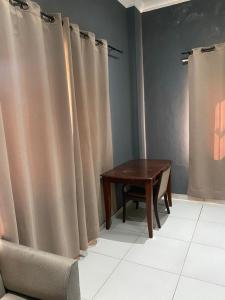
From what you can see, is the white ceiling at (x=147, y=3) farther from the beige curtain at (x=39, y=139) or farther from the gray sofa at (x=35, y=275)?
the gray sofa at (x=35, y=275)

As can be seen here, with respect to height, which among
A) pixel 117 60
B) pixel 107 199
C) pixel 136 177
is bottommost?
pixel 107 199

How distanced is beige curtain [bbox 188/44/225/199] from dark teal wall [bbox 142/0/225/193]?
0.18 metres

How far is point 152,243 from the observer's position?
7.89 feet

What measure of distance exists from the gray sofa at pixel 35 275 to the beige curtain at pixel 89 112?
88cm

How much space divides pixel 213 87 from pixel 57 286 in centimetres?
285

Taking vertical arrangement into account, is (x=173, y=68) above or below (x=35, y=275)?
above

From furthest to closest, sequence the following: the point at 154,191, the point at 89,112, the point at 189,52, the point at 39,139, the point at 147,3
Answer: the point at 147,3 < the point at 189,52 < the point at 154,191 < the point at 89,112 < the point at 39,139

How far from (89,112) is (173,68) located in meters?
1.62

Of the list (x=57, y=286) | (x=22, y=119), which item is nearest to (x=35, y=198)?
(x=22, y=119)

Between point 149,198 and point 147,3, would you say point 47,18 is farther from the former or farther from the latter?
point 147,3

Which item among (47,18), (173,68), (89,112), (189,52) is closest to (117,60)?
(173,68)

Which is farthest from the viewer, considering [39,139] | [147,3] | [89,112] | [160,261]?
[147,3]

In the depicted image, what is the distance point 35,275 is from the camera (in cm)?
123

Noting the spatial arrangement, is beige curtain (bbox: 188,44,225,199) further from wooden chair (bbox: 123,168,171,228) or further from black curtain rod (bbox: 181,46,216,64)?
wooden chair (bbox: 123,168,171,228)
